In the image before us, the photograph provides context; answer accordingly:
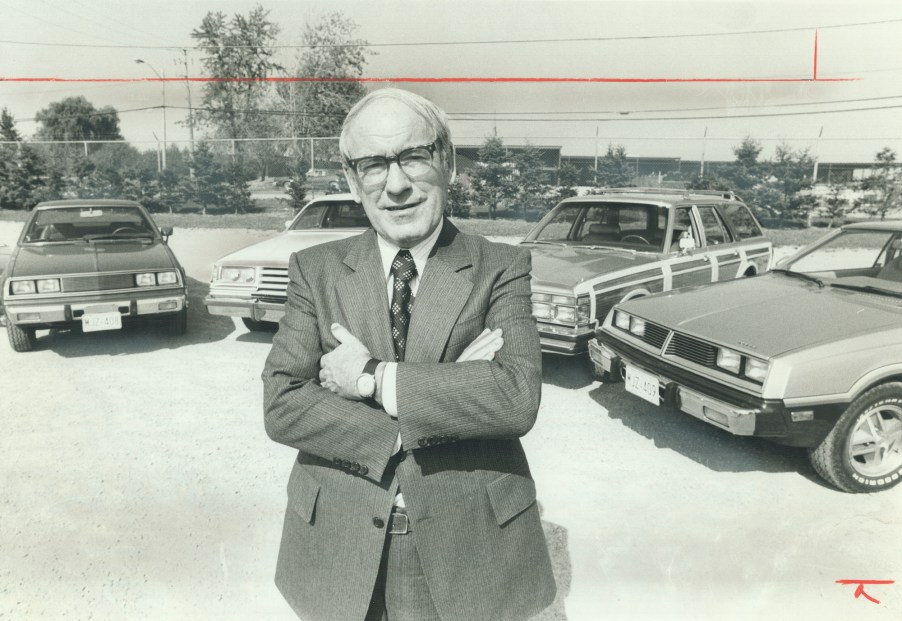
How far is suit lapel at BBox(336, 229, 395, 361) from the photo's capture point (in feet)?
4.20

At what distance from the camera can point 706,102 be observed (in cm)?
1266

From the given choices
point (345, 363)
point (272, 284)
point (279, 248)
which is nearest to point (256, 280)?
point (272, 284)

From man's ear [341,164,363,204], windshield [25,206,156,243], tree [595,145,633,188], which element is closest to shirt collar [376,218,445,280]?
man's ear [341,164,363,204]

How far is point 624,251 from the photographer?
5191mm

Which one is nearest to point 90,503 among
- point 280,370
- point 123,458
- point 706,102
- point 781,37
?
point 123,458

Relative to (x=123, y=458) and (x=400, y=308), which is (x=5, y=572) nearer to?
(x=123, y=458)

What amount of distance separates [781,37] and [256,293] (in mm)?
4515

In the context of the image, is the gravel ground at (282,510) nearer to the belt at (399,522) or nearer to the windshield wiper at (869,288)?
the windshield wiper at (869,288)

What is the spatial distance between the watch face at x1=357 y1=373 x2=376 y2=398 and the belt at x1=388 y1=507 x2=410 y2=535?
0.88 ft

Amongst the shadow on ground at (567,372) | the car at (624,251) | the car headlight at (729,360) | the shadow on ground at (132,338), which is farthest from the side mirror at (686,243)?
the shadow on ground at (132,338)

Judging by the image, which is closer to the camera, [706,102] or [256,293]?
[256,293]

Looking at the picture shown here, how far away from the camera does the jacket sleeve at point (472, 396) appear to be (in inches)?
46.1

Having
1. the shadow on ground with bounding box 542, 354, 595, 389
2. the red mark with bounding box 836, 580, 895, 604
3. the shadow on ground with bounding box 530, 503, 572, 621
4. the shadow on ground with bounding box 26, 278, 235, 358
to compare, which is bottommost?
the shadow on ground with bounding box 530, 503, 572, 621

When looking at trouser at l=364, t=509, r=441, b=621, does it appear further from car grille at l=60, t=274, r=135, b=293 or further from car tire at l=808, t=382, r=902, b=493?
car grille at l=60, t=274, r=135, b=293
